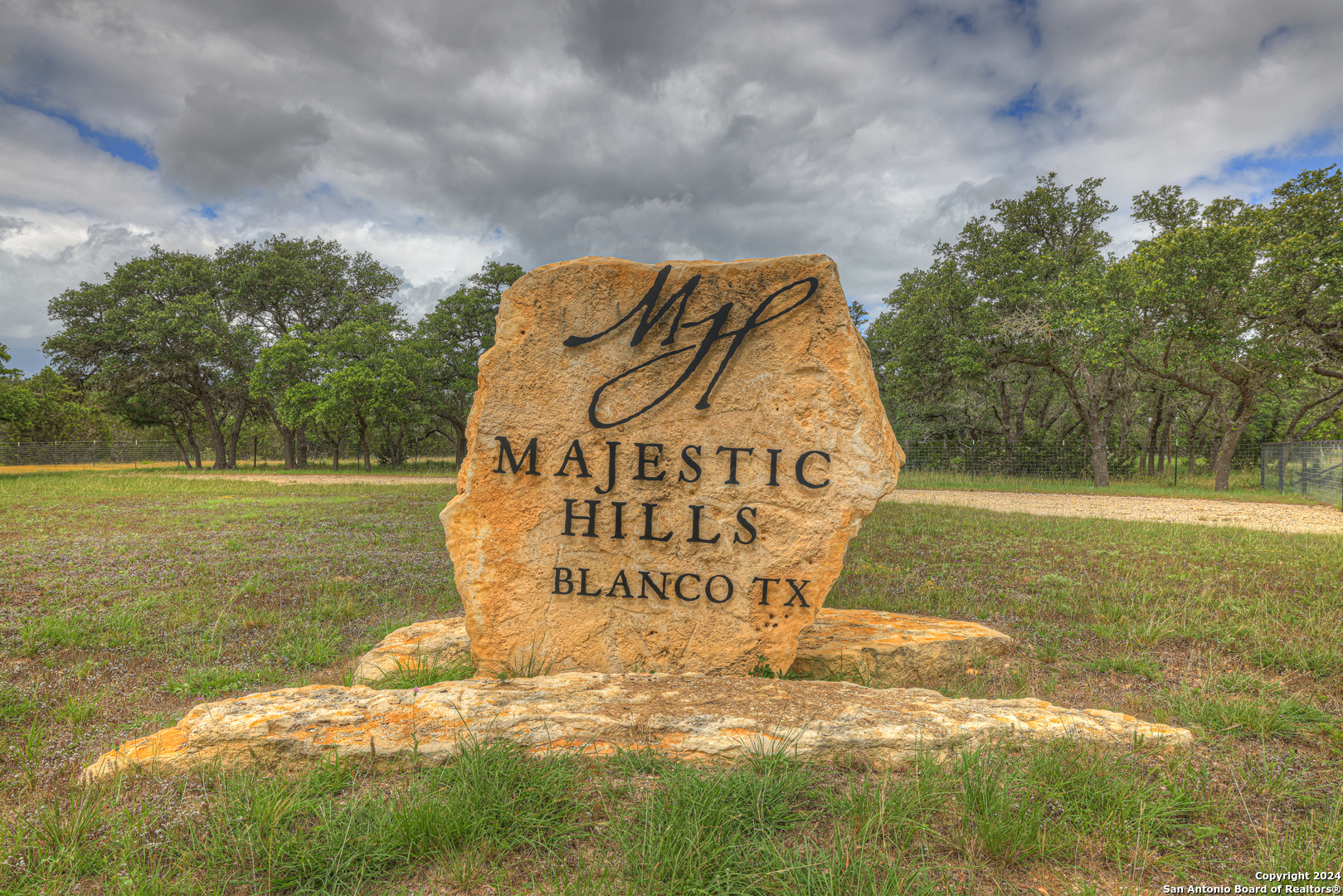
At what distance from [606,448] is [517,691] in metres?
1.82

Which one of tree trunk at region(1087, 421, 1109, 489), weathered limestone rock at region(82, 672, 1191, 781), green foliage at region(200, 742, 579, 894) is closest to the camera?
green foliage at region(200, 742, 579, 894)

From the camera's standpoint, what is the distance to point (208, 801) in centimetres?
244

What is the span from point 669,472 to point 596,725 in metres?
1.95

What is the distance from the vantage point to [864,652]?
15.2 ft

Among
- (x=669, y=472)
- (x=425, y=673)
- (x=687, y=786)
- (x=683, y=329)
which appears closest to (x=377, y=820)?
(x=687, y=786)

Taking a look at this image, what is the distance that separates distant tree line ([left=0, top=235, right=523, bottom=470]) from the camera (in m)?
28.5

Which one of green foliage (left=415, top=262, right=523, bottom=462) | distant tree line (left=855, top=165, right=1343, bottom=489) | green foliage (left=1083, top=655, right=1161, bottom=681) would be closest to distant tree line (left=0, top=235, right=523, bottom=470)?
green foliage (left=415, top=262, right=523, bottom=462)

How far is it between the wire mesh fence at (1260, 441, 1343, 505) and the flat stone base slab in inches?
718

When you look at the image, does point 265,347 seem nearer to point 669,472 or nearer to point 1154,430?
point 669,472

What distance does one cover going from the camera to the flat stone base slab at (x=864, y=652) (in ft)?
14.9

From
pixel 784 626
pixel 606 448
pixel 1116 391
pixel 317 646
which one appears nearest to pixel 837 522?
pixel 784 626

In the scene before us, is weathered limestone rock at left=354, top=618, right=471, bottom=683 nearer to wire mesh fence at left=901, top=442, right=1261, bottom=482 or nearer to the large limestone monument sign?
the large limestone monument sign

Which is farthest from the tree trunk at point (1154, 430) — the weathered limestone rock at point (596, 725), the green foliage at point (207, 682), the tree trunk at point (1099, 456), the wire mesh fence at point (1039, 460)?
the green foliage at point (207, 682)

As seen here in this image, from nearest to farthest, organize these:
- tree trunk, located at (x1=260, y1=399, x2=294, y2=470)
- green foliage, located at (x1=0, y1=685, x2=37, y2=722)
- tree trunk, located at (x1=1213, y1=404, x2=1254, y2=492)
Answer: green foliage, located at (x1=0, y1=685, x2=37, y2=722) → tree trunk, located at (x1=1213, y1=404, x2=1254, y2=492) → tree trunk, located at (x1=260, y1=399, x2=294, y2=470)
